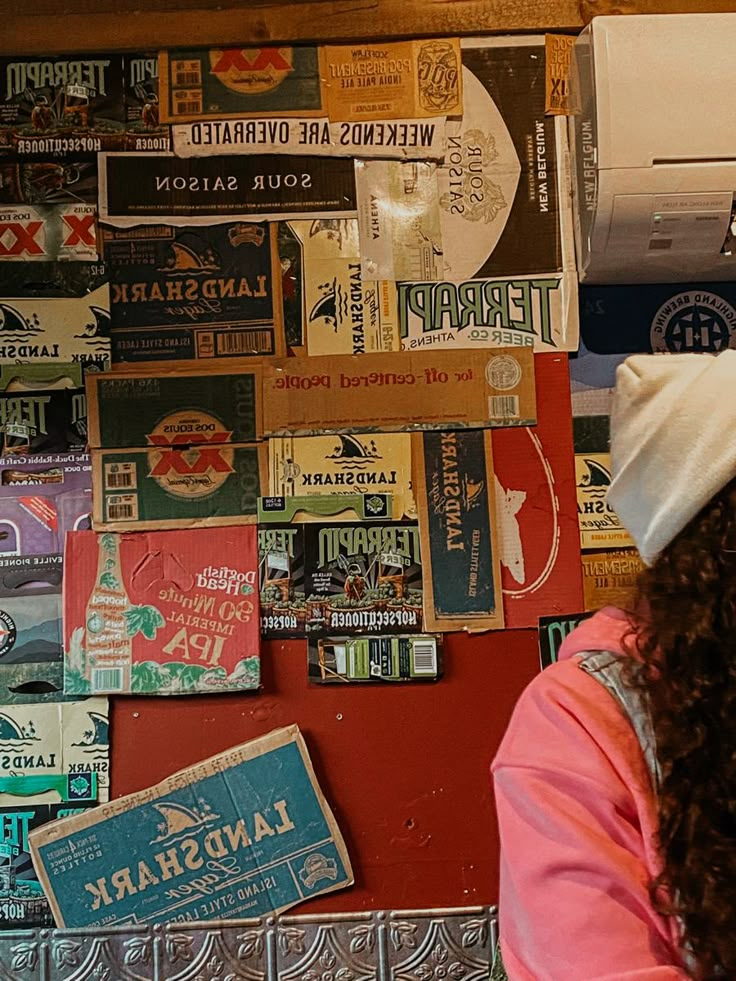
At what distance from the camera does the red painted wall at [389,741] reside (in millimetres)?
1639

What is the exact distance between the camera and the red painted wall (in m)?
1.64

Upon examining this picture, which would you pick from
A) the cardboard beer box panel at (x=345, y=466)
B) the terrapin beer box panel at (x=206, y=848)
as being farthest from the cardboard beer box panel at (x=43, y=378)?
the terrapin beer box panel at (x=206, y=848)

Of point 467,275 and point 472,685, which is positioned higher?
point 467,275

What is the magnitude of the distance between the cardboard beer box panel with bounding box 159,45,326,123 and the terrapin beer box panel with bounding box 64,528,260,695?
2.52 ft

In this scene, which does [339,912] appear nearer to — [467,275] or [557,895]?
[557,895]

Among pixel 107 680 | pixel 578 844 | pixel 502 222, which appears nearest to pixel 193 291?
pixel 502 222

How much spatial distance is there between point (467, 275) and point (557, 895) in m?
1.21

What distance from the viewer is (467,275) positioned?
1.72 meters

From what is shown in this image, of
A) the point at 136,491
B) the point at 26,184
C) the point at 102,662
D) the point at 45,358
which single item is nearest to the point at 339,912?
the point at 102,662

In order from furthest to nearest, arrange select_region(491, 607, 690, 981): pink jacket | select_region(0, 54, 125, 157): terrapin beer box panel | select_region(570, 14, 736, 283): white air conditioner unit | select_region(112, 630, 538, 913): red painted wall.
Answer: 1. select_region(0, 54, 125, 157): terrapin beer box panel
2. select_region(112, 630, 538, 913): red painted wall
3. select_region(570, 14, 736, 283): white air conditioner unit
4. select_region(491, 607, 690, 981): pink jacket

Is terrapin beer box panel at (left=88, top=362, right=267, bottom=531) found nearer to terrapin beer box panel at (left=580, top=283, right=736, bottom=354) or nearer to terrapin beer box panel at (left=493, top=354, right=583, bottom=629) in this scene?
terrapin beer box panel at (left=493, top=354, right=583, bottom=629)

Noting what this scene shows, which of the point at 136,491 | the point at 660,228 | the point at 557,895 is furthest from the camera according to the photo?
the point at 136,491

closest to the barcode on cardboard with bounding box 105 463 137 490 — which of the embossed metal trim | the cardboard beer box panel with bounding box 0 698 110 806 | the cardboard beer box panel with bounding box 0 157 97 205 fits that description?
the cardboard beer box panel with bounding box 0 698 110 806

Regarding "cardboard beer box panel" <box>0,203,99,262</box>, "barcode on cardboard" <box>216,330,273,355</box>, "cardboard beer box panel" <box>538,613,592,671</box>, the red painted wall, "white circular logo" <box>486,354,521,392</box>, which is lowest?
the red painted wall
